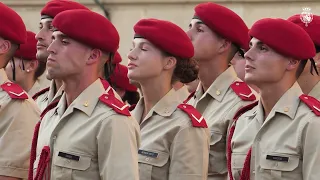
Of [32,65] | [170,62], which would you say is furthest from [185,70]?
[32,65]

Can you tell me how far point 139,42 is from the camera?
19.3ft

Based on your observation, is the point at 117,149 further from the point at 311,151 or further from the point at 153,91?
the point at 153,91

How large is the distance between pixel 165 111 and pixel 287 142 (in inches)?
36.3

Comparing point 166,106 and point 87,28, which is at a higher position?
point 87,28

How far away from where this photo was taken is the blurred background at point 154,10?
9812 mm

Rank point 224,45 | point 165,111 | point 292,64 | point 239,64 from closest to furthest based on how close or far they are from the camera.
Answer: point 292,64
point 165,111
point 224,45
point 239,64

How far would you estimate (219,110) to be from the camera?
20.8ft

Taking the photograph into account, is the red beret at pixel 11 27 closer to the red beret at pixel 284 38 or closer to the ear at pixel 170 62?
the ear at pixel 170 62

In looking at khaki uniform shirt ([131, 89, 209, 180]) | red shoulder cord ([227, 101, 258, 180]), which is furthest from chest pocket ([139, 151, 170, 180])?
red shoulder cord ([227, 101, 258, 180])

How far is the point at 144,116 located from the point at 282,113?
993 mm

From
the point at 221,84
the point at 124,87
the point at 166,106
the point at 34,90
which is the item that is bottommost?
the point at 34,90

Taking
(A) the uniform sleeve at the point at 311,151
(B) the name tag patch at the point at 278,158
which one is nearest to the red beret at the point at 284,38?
(A) the uniform sleeve at the point at 311,151

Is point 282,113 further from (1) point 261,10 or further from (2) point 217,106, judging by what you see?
(1) point 261,10

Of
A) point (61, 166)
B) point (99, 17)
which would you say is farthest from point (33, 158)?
point (99, 17)
